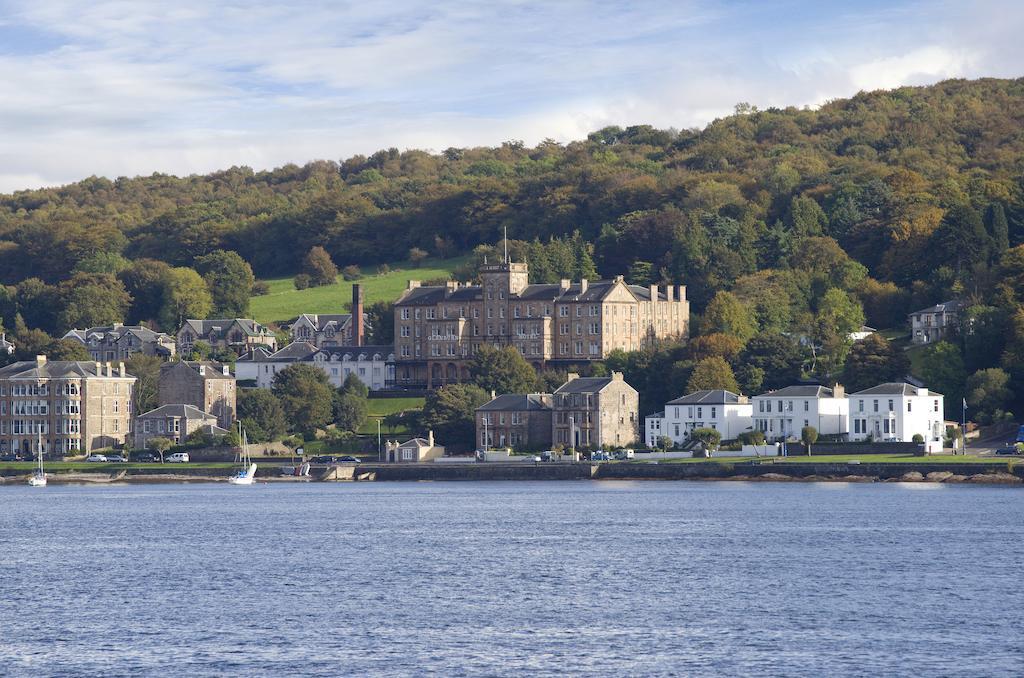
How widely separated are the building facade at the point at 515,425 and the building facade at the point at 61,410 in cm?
3159

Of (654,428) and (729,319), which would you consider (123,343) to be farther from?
(654,428)

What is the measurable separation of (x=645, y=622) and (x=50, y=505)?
6152 centimetres

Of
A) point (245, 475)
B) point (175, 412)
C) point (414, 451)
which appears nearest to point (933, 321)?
point (414, 451)

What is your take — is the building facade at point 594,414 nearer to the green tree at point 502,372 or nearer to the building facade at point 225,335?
the green tree at point 502,372

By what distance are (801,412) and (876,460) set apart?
34.1 ft

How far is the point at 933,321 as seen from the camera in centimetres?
13925

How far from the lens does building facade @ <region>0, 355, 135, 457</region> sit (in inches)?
5502

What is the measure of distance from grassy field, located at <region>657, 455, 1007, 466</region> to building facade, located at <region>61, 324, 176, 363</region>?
6560 cm

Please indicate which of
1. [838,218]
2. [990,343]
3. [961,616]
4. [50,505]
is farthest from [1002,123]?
[961,616]

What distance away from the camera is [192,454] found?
440 ft

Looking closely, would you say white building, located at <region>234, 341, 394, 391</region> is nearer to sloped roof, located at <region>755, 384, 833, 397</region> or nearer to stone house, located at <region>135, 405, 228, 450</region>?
stone house, located at <region>135, 405, 228, 450</region>

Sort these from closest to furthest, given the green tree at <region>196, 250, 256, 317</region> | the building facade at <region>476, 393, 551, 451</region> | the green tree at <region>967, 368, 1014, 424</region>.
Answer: the green tree at <region>967, 368, 1014, 424</region> → the building facade at <region>476, 393, 551, 451</region> → the green tree at <region>196, 250, 256, 317</region>

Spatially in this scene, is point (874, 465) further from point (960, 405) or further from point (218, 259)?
point (218, 259)

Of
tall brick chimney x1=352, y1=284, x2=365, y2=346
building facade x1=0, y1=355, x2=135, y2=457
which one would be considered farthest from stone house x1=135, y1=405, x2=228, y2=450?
tall brick chimney x1=352, y1=284, x2=365, y2=346
